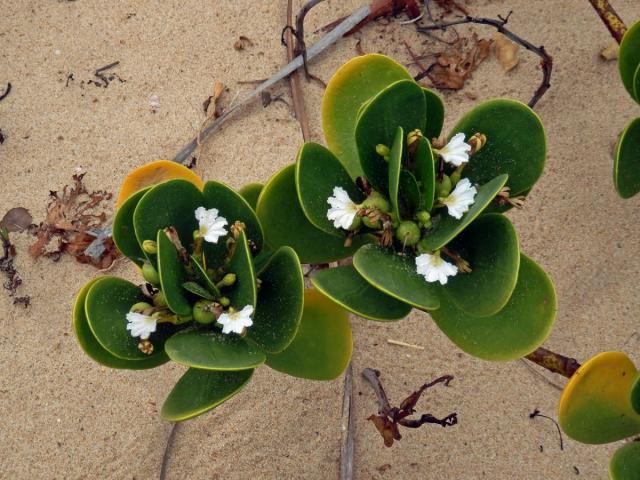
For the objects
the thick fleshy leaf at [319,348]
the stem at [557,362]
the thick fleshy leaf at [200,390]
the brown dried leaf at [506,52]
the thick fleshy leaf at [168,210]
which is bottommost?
the stem at [557,362]

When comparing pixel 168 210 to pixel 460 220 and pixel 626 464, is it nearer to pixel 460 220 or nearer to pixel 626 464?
pixel 460 220

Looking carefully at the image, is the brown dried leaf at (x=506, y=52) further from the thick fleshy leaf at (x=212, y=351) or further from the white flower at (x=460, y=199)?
the thick fleshy leaf at (x=212, y=351)

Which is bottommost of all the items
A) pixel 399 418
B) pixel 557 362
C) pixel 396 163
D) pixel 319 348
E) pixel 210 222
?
pixel 399 418

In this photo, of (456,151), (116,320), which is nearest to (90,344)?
(116,320)

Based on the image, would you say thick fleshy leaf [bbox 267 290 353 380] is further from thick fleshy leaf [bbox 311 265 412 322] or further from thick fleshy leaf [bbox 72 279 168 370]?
thick fleshy leaf [bbox 72 279 168 370]

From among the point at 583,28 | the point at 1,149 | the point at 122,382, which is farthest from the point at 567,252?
the point at 1,149

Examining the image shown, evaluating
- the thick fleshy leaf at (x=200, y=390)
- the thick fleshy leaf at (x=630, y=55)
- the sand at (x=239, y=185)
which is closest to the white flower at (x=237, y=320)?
the thick fleshy leaf at (x=200, y=390)

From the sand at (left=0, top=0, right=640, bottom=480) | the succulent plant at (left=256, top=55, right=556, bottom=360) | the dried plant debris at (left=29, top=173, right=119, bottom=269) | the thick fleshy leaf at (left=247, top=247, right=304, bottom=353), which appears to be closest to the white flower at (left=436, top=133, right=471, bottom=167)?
the succulent plant at (left=256, top=55, right=556, bottom=360)
